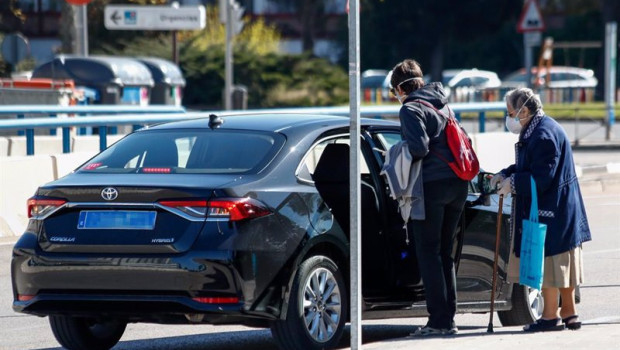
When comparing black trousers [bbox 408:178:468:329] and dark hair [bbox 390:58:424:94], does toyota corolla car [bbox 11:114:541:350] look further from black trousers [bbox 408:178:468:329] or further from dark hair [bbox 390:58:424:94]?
dark hair [bbox 390:58:424:94]

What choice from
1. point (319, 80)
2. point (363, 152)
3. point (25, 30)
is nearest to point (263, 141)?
point (363, 152)

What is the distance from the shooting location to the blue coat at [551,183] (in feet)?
26.5

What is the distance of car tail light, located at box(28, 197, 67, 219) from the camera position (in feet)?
24.5

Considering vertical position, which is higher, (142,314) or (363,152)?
(363,152)

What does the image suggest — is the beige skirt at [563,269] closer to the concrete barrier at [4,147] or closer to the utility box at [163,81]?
the concrete barrier at [4,147]

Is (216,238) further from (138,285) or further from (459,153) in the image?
(459,153)

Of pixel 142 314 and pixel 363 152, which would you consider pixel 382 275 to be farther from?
pixel 142 314

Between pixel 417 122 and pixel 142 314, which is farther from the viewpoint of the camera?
pixel 417 122

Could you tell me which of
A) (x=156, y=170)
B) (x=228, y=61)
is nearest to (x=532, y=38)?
(x=228, y=61)

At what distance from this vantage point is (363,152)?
8312mm

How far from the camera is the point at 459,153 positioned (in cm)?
798

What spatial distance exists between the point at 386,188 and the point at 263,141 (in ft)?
2.95

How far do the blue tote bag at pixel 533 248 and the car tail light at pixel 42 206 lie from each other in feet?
8.67

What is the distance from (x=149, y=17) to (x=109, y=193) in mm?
20892
